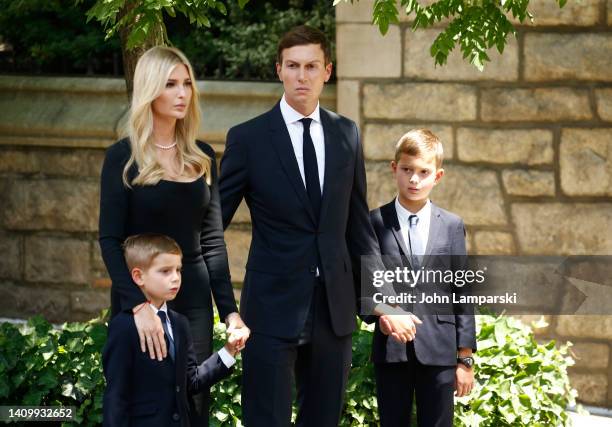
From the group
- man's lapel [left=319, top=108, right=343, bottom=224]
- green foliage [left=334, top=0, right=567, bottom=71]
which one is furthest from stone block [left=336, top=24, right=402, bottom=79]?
man's lapel [left=319, top=108, right=343, bottom=224]

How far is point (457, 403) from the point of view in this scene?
559cm

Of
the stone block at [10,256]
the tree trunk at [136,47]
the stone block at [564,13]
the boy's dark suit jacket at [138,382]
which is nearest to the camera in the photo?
the boy's dark suit jacket at [138,382]

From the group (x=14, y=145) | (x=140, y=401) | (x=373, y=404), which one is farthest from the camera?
(x=14, y=145)

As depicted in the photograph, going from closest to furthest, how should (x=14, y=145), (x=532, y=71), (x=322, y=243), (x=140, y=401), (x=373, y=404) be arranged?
1. (x=140, y=401)
2. (x=322, y=243)
3. (x=373, y=404)
4. (x=532, y=71)
5. (x=14, y=145)

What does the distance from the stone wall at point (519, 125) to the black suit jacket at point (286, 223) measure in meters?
2.64

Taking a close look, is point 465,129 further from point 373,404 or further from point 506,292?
point 373,404

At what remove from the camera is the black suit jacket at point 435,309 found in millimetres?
4672

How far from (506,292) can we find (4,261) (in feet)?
11.6

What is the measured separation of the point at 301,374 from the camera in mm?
4480

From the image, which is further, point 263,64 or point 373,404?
point 263,64

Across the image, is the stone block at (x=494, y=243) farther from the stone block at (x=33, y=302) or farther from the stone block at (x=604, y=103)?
the stone block at (x=33, y=302)

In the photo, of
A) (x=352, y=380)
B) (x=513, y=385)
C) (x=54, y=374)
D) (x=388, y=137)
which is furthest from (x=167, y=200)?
(x=388, y=137)

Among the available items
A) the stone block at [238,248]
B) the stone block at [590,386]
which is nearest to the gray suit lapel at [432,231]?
the stone block at [590,386]

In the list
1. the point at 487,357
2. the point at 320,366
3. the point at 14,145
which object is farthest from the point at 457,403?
the point at 14,145
